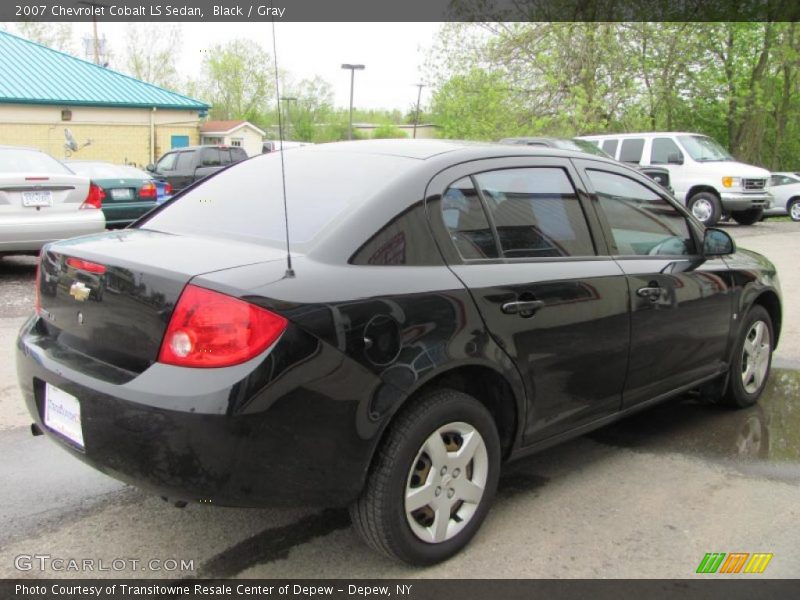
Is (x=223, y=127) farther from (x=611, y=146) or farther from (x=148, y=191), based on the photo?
(x=148, y=191)

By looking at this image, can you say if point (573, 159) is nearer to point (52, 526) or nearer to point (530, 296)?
point (530, 296)

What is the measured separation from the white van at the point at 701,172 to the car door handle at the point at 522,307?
48.3ft

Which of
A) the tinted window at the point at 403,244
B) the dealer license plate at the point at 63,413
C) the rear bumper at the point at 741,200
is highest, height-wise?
the tinted window at the point at 403,244

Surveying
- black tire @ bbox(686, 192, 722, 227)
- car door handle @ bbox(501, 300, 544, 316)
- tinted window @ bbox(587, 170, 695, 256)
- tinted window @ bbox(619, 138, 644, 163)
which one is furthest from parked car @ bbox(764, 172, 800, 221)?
car door handle @ bbox(501, 300, 544, 316)

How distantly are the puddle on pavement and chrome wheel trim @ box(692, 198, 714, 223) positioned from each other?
40.6ft

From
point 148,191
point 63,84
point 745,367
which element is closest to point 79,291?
point 745,367

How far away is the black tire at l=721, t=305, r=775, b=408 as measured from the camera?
15.1 ft

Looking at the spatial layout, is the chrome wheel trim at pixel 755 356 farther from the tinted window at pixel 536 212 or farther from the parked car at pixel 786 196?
the parked car at pixel 786 196

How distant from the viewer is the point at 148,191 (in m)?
11.5

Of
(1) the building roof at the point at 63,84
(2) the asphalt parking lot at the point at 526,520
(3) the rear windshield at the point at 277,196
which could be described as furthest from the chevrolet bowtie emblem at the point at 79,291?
(1) the building roof at the point at 63,84

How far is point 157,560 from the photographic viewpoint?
114 inches

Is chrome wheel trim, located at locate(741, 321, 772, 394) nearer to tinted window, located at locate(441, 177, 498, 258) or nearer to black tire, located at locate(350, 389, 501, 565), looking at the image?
tinted window, located at locate(441, 177, 498, 258)

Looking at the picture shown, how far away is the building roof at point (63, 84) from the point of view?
2905 centimetres

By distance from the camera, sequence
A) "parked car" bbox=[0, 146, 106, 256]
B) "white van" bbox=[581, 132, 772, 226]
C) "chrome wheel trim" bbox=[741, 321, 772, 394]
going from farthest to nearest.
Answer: "white van" bbox=[581, 132, 772, 226] → "parked car" bbox=[0, 146, 106, 256] → "chrome wheel trim" bbox=[741, 321, 772, 394]
